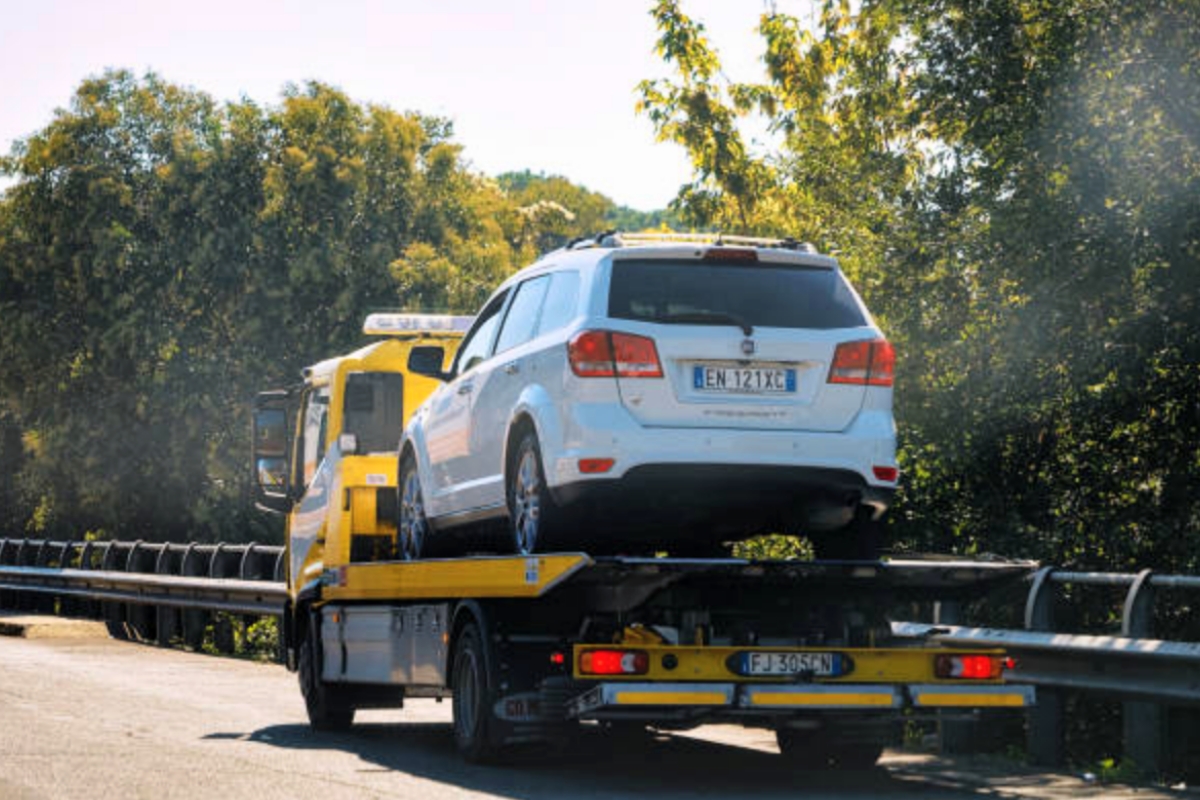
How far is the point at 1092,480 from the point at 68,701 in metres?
7.80

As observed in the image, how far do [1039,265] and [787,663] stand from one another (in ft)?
21.7

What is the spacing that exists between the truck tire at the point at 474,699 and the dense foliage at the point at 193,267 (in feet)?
A: 114

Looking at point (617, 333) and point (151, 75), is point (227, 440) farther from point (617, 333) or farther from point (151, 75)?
point (617, 333)

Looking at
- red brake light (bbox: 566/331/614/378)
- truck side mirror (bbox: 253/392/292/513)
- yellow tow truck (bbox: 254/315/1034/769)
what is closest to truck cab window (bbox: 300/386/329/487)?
truck side mirror (bbox: 253/392/292/513)

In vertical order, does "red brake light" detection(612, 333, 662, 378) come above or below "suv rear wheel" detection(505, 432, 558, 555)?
above

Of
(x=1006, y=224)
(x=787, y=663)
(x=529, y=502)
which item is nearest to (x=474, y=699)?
(x=529, y=502)

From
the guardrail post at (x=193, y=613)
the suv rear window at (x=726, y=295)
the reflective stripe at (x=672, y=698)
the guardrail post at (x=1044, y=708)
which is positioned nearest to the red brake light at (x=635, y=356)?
the suv rear window at (x=726, y=295)

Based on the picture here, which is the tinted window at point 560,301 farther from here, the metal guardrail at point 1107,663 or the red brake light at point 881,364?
the metal guardrail at point 1107,663

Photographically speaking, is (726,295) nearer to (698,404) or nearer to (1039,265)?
(698,404)

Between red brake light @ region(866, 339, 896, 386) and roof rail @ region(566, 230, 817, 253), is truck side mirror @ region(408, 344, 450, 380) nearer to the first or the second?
roof rail @ region(566, 230, 817, 253)

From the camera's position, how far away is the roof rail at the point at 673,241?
10491 mm

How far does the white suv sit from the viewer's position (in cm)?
981

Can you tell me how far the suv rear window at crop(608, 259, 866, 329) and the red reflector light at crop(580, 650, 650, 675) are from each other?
62.4 inches

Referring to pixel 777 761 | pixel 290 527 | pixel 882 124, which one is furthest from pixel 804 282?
pixel 882 124
